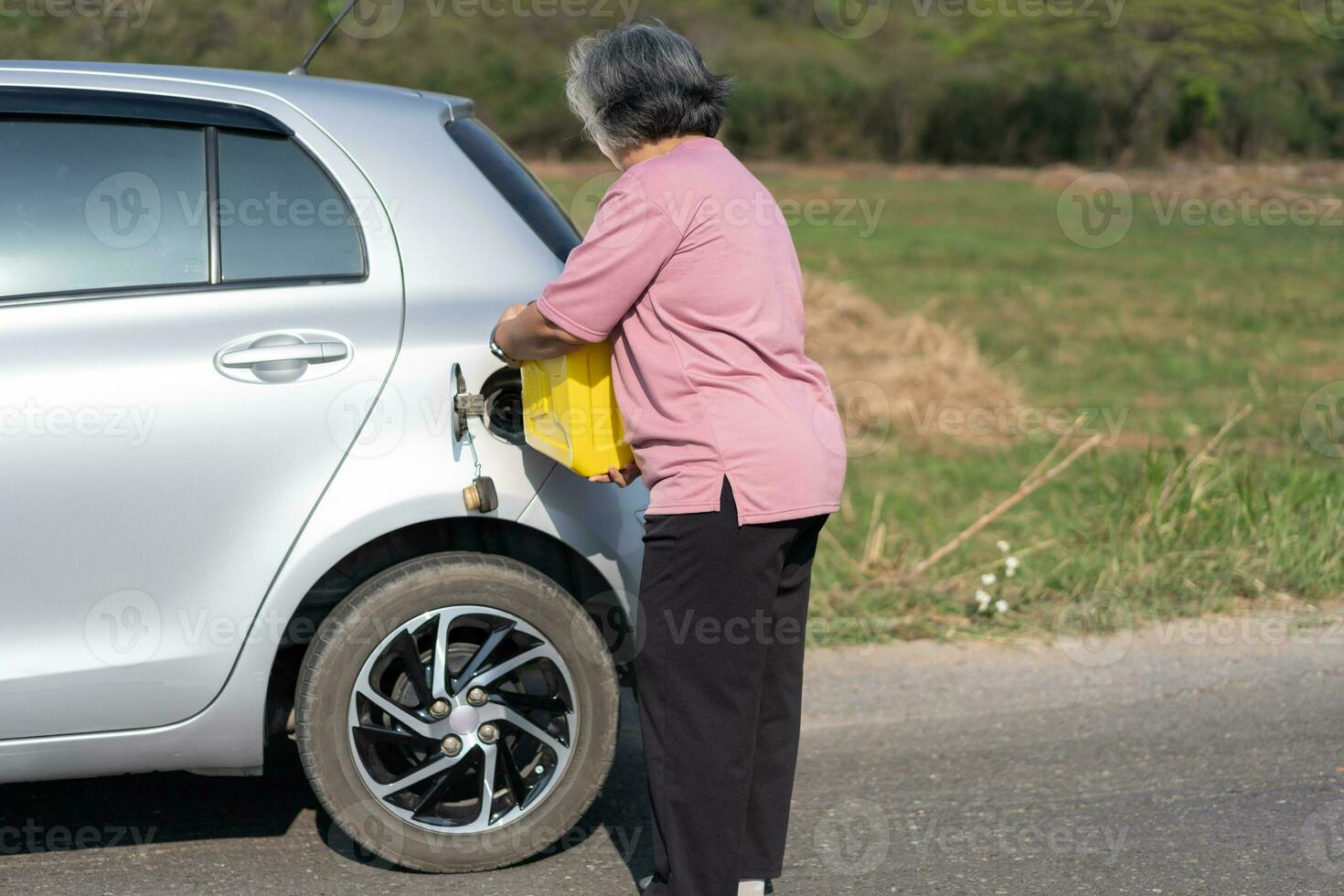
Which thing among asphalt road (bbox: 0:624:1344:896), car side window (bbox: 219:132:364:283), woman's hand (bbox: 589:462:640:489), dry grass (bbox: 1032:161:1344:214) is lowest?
dry grass (bbox: 1032:161:1344:214)

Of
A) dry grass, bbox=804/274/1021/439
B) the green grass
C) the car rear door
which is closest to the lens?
the car rear door

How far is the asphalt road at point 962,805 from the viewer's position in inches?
136

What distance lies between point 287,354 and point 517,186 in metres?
0.73

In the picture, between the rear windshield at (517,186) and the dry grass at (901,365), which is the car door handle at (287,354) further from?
the dry grass at (901,365)

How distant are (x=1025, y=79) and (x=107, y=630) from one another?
42.6 m

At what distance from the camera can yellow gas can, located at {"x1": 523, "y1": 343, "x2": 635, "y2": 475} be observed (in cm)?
300

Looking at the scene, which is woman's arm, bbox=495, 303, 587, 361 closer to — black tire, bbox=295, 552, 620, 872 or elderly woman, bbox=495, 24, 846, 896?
elderly woman, bbox=495, 24, 846, 896

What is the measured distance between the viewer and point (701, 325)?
2816 mm

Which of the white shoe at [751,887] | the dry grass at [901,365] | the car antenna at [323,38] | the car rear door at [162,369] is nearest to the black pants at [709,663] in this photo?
the white shoe at [751,887]

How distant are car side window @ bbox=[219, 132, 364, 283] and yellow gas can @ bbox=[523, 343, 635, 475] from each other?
598 mm

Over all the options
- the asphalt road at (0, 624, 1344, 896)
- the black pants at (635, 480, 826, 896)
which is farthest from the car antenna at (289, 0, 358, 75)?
the asphalt road at (0, 624, 1344, 896)

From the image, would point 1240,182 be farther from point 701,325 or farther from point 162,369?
point 162,369

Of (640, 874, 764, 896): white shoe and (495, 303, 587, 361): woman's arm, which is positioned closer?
(495, 303, 587, 361): woman's arm

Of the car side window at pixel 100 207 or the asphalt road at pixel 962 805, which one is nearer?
the car side window at pixel 100 207
